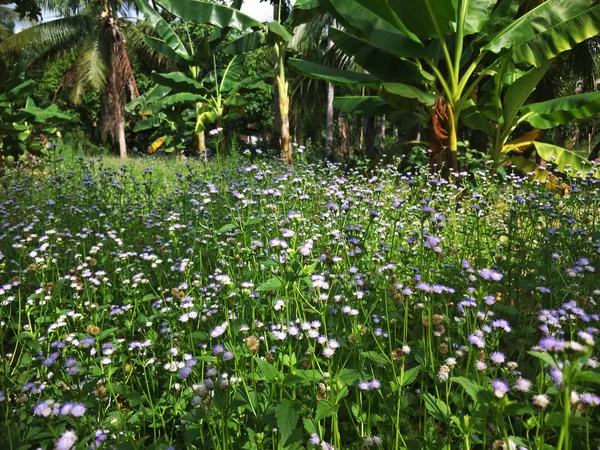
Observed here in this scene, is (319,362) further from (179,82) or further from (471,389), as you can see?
(179,82)

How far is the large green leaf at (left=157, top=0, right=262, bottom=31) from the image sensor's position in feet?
24.3

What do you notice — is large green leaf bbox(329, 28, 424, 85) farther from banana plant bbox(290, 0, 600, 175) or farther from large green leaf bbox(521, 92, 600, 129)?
large green leaf bbox(521, 92, 600, 129)

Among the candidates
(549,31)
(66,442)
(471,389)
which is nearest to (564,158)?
(549,31)

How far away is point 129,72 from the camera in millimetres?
18312

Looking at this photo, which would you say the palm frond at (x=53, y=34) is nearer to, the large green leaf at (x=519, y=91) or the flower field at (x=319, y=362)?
the large green leaf at (x=519, y=91)

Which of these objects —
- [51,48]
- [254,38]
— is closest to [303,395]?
[254,38]

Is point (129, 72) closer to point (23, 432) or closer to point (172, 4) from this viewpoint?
point (172, 4)

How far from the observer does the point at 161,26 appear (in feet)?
34.7

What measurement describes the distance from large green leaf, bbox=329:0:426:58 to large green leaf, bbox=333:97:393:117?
1.41m

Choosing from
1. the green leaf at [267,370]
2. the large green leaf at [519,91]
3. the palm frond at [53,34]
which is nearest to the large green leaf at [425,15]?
the large green leaf at [519,91]

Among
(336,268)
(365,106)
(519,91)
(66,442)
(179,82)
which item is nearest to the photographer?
(66,442)

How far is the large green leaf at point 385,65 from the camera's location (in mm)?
6176

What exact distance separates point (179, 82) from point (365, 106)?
19.3 feet

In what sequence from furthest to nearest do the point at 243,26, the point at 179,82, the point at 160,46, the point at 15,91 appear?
the point at 160,46 < the point at 179,82 < the point at 15,91 < the point at 243,26
